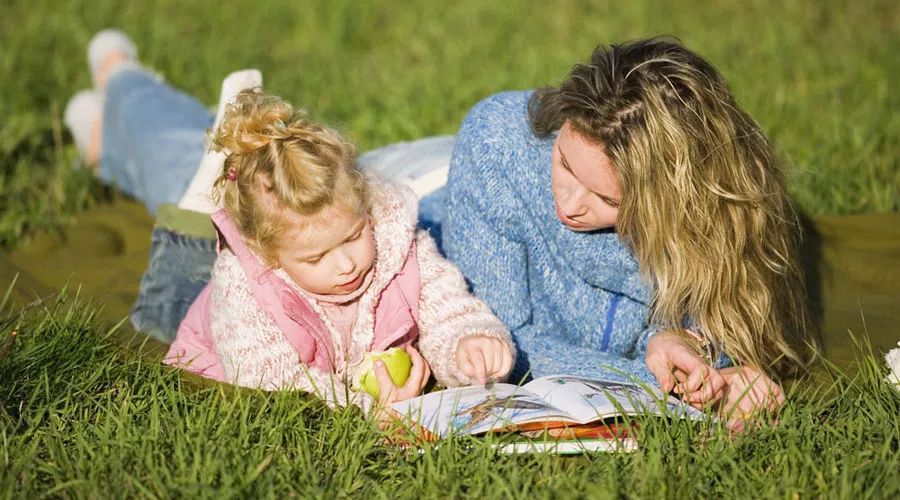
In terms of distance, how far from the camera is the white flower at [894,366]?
9.84ft

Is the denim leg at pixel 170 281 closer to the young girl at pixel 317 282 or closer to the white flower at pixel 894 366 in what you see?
the young girl at pixel 317 282

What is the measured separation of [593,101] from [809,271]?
5.12 ft

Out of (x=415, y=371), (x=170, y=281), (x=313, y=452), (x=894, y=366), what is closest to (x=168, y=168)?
(x=170, y=281)

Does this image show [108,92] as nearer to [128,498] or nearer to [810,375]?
[128,498]

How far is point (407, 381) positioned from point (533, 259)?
27.3 inches

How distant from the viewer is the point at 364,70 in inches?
242

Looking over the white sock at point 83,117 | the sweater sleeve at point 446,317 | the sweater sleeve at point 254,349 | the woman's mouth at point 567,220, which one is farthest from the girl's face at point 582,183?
the white sock at point 83,117

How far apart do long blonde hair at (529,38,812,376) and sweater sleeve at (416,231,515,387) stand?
49cm

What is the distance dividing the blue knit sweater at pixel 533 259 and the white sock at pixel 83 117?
2.25 meters

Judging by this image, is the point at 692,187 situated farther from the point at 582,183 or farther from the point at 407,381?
the point at 407,381

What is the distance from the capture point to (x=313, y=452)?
272cm

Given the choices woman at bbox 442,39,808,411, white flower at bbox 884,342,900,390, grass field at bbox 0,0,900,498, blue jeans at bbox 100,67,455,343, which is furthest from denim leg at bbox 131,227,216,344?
white flower at bbox 884,342,900,390

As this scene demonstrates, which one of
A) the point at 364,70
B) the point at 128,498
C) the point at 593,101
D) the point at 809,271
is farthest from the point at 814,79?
the point at 128,498

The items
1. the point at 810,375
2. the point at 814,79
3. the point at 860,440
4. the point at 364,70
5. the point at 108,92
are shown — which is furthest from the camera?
the point at 364,70
